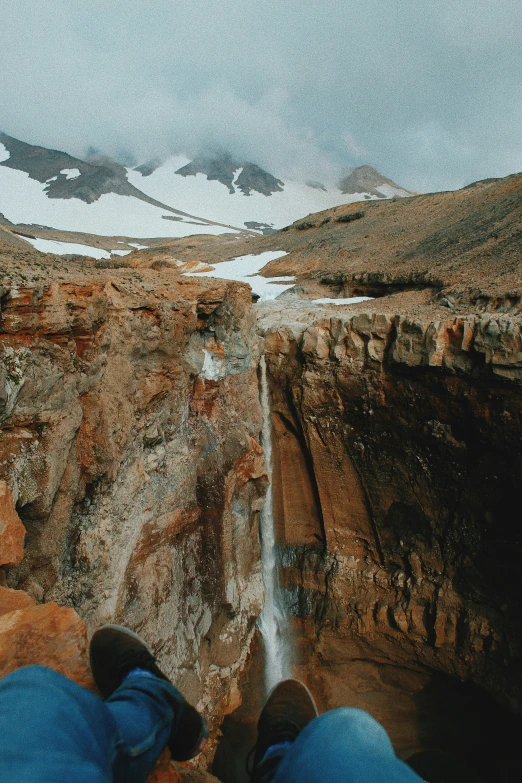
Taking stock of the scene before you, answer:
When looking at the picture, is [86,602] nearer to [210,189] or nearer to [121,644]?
[121,644]

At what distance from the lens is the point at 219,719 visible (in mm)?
9352

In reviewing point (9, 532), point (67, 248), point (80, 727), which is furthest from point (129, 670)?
point (67, 248)

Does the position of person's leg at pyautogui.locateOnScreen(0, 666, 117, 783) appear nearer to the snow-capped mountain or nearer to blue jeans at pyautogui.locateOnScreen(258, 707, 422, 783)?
blue jeans at pyautogui.locateOnScreen(258, 707, 422, 783)

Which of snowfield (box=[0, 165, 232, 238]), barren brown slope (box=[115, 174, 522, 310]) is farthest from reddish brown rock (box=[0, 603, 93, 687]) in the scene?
snowfield (box=[0, 165, 232, 238])

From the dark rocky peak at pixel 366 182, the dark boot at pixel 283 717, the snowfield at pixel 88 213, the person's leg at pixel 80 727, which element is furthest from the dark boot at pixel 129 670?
the dark rocky peak at pixel 366 182

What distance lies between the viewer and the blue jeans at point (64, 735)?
4.83 feet

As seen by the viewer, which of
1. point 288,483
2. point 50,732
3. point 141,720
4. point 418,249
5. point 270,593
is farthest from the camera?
point 418,249

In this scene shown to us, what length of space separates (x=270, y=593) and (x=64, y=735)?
36.2 feet

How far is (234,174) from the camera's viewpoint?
10562 centimetres

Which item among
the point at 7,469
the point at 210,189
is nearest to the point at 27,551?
the point at 7,469

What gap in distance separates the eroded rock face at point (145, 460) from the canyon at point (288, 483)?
4cm

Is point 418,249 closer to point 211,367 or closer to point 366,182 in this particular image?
point 211,367

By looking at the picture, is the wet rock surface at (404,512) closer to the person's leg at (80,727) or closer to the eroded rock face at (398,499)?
the eroded rock face at (398,499)

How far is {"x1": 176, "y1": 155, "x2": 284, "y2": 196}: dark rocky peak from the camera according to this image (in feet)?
328
